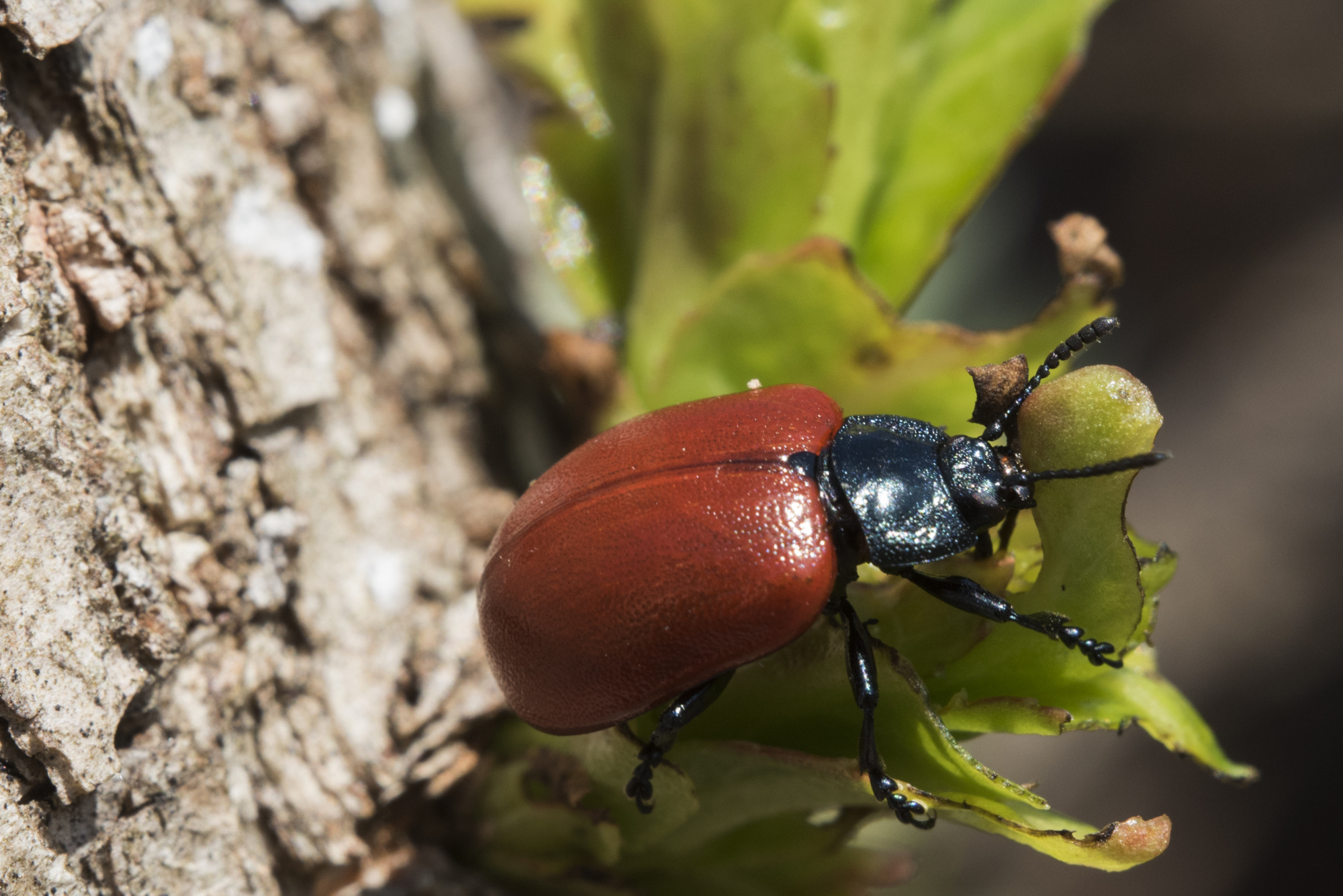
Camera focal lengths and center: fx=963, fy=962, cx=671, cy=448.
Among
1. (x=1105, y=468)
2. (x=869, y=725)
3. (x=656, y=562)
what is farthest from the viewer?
(x=656, y=562)

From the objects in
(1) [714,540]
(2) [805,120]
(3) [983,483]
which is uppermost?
(2) [805,120]

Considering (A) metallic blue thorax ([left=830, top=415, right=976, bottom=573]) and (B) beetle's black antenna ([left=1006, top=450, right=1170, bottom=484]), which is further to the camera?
(A) metallic blue thorax ([left=830, top=415, right=976, bottom=573])

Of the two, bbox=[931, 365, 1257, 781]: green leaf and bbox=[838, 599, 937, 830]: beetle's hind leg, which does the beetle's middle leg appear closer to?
bbox=[931, 365, 1257, 781]: green leaf

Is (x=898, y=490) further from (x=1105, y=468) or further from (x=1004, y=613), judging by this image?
(x=1105, y=468)

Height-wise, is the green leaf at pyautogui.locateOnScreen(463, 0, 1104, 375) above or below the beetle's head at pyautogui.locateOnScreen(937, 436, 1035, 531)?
above

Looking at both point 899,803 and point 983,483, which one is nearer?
point 899,803

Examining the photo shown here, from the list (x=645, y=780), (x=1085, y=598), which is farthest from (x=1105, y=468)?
(x=645, y=780)

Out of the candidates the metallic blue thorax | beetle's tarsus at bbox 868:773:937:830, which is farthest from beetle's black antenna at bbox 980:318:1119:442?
beetle's tarsus at bbox 868:773:937:830

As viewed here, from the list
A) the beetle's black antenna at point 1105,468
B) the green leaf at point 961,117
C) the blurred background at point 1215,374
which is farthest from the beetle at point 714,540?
the blurred background at point 1215,374
